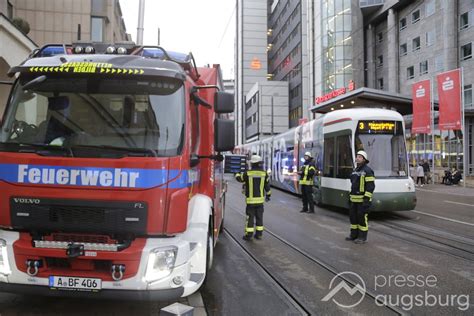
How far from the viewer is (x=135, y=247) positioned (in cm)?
432

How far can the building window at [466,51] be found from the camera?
35.5 meters

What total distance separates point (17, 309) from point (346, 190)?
9.62 m

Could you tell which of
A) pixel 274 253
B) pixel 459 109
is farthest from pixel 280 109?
pixel 274 253

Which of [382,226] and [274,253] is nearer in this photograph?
[274,253]

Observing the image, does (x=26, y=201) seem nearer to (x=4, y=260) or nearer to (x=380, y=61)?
(x=4, y=260)

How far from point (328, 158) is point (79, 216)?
422 inches

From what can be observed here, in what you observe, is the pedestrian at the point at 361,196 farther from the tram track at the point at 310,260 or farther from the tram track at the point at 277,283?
the tram track at the point at 277,283

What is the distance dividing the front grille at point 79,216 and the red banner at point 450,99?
23603 millimetres

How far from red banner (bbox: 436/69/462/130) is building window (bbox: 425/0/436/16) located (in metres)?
17.4

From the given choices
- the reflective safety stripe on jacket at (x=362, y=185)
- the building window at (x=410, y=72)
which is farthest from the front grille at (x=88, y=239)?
the building window at (x=410, y=72)

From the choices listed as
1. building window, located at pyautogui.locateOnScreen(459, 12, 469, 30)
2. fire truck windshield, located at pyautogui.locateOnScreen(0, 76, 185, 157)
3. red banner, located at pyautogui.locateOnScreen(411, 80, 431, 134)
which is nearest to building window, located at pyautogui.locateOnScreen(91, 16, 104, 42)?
red banner, located at pyautogui.locateOnScreen(411, 80, 431, 134)

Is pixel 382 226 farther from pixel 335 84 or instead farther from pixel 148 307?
pixel 335 84

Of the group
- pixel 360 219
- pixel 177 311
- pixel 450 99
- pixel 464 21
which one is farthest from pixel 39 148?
pixel 464 21

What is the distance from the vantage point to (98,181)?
432 centimetres
